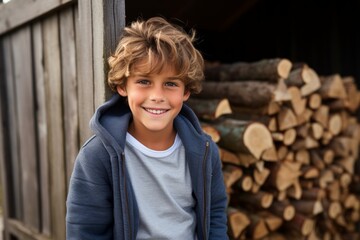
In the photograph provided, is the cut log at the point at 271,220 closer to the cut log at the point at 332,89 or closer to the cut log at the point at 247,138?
the cut log at the point at 247,138

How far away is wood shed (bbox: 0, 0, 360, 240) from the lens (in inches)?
82.9

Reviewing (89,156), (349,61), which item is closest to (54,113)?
(89,156)

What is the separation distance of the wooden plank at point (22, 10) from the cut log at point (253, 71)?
157 centimetres

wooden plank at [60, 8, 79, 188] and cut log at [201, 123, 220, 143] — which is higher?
wooden plank at [60, 8, 79, 188]

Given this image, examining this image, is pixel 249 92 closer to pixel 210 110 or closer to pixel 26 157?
pixel 210 110

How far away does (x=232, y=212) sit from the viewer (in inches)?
108

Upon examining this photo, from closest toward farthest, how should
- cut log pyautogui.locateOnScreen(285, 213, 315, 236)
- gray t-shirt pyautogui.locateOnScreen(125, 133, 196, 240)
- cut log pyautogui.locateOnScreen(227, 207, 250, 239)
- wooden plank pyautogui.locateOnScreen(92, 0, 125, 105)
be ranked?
gray t-shirt pyautogui.locateOnScreen(125, 133, 196, 240), wooden plank pyautogui.locateOnScreen(92, 0, 125, 105), cut log pyautogui.locateOnScreen(227, 207, 250, 239), cut log pyautogui.locateOnScreen(285, 213, 315, 236)

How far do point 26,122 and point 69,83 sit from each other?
0.78 m

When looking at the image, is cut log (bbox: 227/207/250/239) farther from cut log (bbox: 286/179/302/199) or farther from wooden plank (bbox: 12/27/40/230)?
wooden plank (bbox: 12/27/40/230)

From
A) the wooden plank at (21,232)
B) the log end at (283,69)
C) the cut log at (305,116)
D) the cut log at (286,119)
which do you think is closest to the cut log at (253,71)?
the log end at (283,69)

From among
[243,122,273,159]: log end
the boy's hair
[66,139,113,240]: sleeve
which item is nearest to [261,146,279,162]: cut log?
[243,122,273,159]: log end

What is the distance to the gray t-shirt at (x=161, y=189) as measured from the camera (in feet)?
5.13

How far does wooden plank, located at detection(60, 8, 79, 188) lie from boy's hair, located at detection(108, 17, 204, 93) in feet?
1.89

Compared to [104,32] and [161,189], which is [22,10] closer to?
[104,32]
